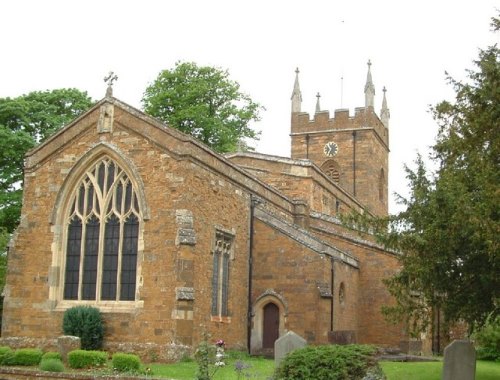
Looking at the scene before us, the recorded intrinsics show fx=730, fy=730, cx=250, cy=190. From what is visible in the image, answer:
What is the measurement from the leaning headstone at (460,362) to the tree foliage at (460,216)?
1.47 metres

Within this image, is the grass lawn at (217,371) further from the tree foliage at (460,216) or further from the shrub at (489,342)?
the shrub at (489,342)

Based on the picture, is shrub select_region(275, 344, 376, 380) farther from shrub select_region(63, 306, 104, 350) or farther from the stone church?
shrub select_region(63, 306, 104, 350)

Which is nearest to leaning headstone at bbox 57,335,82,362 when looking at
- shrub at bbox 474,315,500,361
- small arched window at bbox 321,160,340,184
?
shrub at bbox 474,315,500,361

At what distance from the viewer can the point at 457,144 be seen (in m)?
17.8

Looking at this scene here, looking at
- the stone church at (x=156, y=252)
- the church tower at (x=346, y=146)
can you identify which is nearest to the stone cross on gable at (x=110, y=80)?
the stone church at (x=156, y=252)

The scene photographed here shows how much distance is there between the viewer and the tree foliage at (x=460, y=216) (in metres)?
16.0

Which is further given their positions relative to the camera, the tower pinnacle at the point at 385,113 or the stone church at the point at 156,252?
the tower pinnacle at the point at 385,113

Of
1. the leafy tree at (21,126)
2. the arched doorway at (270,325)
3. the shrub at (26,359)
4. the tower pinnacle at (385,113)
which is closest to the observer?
the shrub at (26,359)

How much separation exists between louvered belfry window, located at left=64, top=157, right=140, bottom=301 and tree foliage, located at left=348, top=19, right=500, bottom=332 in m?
9.75

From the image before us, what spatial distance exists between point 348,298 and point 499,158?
16089mm

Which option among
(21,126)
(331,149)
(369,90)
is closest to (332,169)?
(331,149)

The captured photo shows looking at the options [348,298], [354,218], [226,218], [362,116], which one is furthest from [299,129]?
[354,218]

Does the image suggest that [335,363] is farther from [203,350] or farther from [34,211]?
[34,211]

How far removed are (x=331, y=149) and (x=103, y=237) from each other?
103 ft
